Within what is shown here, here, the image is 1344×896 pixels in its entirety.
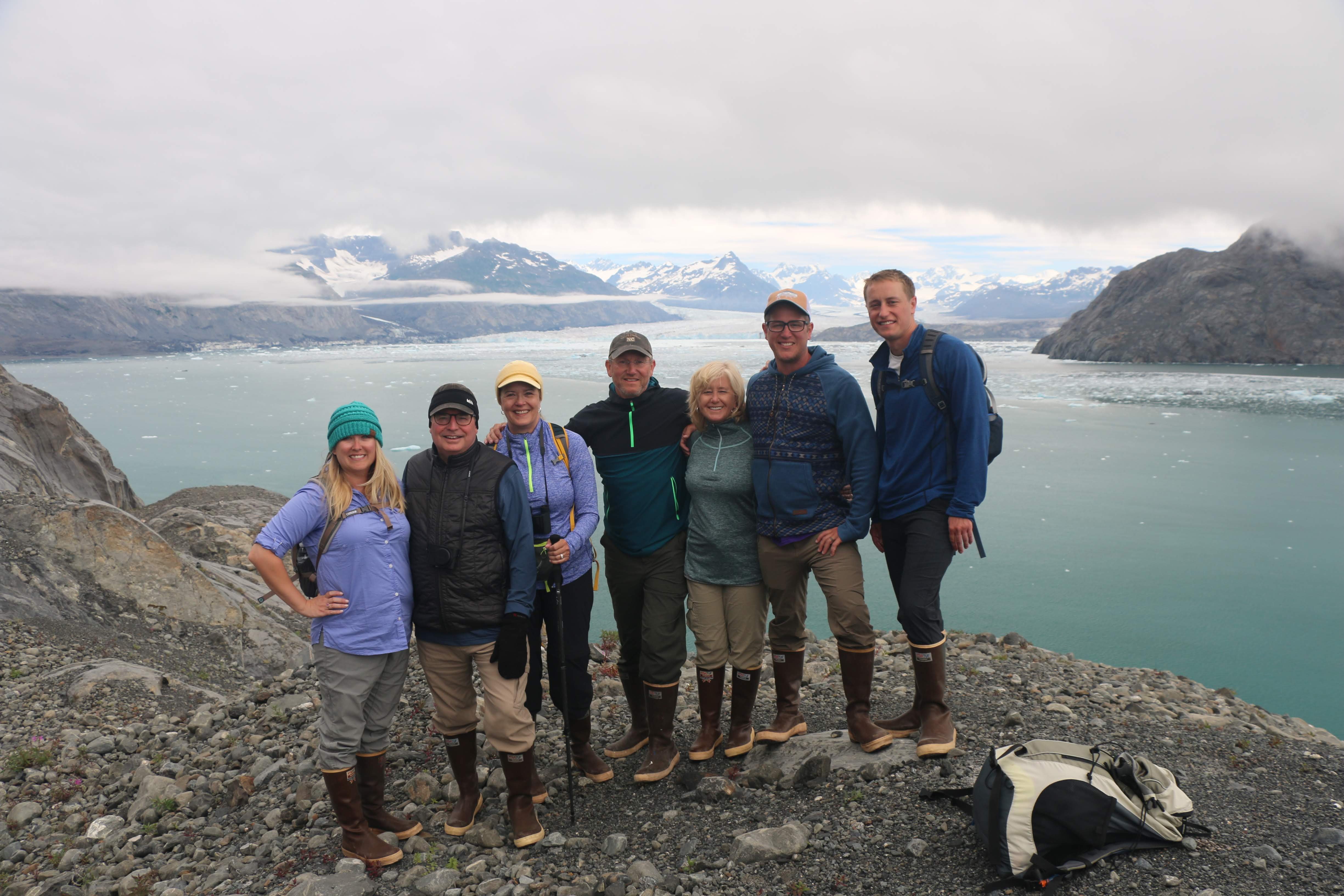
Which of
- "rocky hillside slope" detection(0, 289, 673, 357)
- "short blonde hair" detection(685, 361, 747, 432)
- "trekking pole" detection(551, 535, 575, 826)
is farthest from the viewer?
"rocky hillside slope" detection(0, 289, 673, 357)

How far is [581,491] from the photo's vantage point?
3598mm

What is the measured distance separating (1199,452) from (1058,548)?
39.5ft

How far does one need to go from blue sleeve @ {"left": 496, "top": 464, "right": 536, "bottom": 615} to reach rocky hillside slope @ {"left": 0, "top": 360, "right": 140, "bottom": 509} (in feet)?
27.7

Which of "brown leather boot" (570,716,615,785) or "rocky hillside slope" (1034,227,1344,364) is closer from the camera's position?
"brown leather boot" (570,716,615,785)

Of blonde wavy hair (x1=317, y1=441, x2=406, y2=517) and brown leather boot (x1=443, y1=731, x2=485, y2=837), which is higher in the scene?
blonde wavy hair (x1=317, y1=441, x2=406, y2=517)

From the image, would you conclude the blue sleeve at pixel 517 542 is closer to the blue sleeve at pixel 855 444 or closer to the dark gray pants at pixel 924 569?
the blue sleeve at pixel 855 444

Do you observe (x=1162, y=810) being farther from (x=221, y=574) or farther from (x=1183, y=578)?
(x=1183, y=578)

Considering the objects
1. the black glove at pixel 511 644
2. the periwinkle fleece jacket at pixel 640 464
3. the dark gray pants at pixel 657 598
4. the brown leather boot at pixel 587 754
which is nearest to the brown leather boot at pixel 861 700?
the dark gray pants at pixel 657 598

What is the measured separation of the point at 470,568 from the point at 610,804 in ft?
4.95

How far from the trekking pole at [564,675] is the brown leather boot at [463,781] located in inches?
17.8

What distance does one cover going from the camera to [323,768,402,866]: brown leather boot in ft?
10.7

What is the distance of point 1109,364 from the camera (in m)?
A: 65.2

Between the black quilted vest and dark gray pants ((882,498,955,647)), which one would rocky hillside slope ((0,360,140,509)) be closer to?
the black quilted vest

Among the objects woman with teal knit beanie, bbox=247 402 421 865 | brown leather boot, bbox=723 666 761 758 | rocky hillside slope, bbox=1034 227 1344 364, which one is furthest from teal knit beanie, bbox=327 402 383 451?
rocky hillside slope, bbox=1034 227 1344 364
